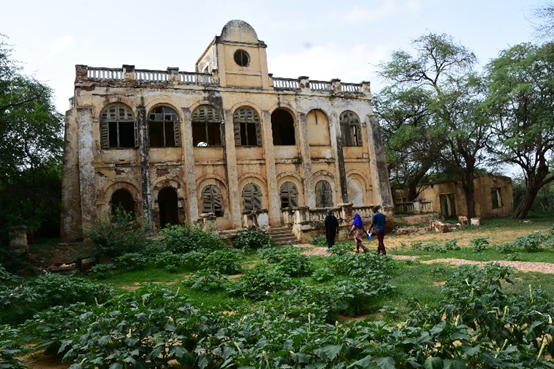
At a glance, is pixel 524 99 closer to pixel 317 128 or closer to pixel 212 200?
pixel 317 128

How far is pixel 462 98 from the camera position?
23.2 metres

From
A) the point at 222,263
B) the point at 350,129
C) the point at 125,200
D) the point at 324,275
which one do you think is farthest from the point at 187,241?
the point at 350,129

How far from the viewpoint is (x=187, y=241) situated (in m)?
13.7

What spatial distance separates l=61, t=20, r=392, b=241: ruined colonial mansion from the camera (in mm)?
18891

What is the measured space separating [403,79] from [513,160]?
8590mm

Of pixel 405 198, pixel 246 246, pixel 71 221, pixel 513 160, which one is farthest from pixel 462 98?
pixel 71 221

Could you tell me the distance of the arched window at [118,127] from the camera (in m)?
19.2

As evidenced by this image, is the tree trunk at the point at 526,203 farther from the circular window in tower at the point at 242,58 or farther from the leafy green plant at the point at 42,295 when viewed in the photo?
the leafy green plant at the point at 42,295

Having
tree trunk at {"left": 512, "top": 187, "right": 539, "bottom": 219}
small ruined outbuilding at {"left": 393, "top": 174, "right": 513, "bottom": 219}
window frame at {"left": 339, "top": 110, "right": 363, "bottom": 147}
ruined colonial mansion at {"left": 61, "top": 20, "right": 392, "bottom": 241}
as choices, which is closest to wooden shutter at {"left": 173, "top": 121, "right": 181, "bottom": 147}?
ruined colonial mansion at {"left": 61, "top": 20, "right": 392, "bottom": 241}

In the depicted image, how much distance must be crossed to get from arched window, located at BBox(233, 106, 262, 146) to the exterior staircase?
5.41 metres

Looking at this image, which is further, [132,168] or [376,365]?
[132,168]

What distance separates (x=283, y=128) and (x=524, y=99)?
12319 mm

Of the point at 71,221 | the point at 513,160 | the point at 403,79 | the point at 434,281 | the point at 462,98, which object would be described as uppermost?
the point at 403,79

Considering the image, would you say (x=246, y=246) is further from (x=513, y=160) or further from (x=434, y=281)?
(x=513, y=160)
